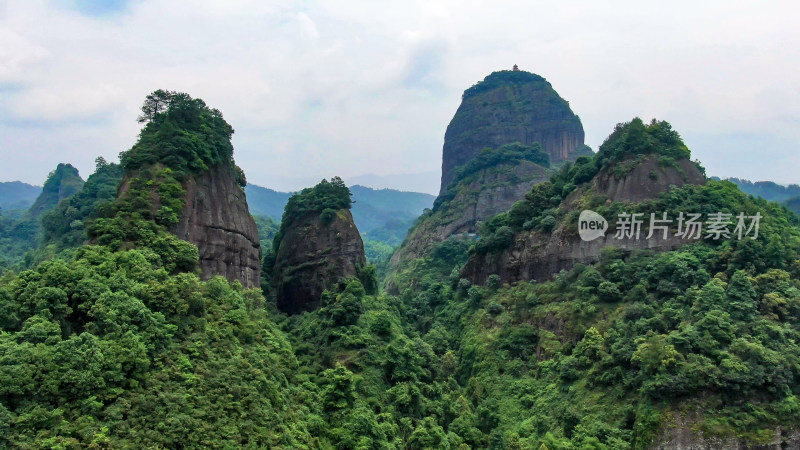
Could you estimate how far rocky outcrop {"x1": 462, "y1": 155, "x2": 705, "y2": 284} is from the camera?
32.8m

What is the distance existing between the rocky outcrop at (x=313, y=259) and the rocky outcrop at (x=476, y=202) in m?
25.1

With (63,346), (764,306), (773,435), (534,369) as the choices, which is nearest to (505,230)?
(534,369)

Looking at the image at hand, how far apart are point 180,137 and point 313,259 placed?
36.7ft

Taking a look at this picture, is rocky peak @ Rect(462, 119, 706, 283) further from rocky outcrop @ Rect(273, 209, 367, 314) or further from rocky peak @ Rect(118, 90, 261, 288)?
rocky peak @ Rect(118, 90, 261, 288)

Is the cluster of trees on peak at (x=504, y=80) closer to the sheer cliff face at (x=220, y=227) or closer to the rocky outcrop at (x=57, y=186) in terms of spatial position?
the rocky outcrop at (x=57, y=186)

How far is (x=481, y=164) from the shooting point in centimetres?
6819

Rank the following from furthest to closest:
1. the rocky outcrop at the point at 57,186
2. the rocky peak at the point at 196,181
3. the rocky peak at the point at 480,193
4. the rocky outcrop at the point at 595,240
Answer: the rocky outcrop at the point at 57,186
the rocky peak at the point at 480,193
the rocky outcrop at the point at 595,240
the rocky peak at the point at 196,181

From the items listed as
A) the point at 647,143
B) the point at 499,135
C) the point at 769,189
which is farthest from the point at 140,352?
the point at 769,189

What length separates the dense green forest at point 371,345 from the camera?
17172 millimetres

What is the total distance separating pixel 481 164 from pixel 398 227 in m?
76.4

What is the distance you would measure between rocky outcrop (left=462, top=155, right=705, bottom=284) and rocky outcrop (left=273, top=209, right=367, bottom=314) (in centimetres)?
1059

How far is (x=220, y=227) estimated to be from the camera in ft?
93.3

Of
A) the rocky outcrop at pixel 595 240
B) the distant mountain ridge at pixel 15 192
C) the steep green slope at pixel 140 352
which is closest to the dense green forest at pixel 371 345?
the steep green slope at pixel 140 352

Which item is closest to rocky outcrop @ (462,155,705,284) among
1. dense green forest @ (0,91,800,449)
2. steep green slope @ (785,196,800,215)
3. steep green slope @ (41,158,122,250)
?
dense green forest @ (0,91,800,449)
